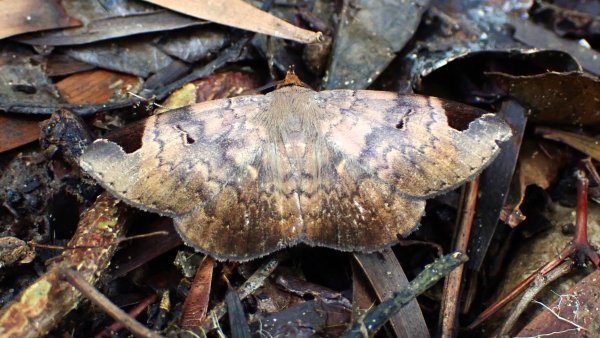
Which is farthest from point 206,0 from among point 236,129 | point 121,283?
point 121,283

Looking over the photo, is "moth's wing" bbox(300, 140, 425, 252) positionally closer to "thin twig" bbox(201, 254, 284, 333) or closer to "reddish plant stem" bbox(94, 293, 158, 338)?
"thin twig" bbox(201, 254, 284, 333)

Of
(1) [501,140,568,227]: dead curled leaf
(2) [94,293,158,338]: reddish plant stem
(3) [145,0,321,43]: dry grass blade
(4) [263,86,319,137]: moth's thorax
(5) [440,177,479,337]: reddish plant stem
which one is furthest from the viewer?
(3) [145,0,321,43]: dry grass blade

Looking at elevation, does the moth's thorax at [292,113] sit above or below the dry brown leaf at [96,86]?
above

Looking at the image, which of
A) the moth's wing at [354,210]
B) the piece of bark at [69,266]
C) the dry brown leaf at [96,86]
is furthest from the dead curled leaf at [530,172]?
the dry brown leaf at [96,86]

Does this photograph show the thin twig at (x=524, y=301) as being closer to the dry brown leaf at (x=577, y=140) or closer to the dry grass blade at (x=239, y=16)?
the dry brown leaf at (x=577, y=140)

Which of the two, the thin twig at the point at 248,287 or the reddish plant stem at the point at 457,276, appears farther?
the reddish plant stem at the point at 457,276

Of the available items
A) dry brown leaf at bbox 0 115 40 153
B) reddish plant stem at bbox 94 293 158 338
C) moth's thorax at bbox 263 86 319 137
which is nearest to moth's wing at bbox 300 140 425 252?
moth's thorax at bbox 263 86 319 137

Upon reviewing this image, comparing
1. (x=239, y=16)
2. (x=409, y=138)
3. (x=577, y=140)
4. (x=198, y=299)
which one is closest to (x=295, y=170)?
(x=409, y=138)
